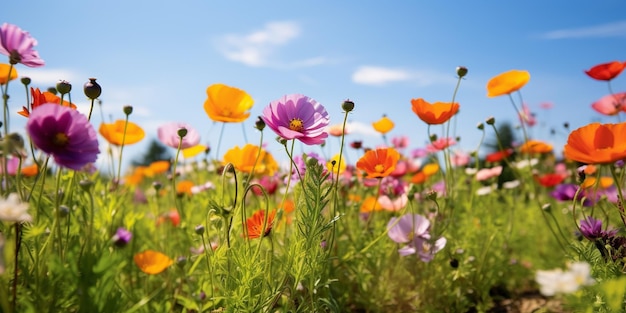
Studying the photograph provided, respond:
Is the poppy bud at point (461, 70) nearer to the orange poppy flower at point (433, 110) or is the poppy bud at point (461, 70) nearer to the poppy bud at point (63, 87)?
the orange poppy flower at point (433, 110)

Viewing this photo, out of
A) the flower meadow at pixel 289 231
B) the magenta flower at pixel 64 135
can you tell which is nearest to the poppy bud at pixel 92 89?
the flower meadow at pixel 289 231

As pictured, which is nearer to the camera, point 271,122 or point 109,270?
point 109,270

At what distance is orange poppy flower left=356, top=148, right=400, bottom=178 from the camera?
149 cm

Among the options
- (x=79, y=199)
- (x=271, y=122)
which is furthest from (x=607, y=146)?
(x=79, y=199)

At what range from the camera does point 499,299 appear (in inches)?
92.6

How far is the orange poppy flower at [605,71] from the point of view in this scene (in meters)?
1.82

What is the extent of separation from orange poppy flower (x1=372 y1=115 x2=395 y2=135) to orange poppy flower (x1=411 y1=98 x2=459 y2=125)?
712 millimetres

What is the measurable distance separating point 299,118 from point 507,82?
2.93 feet

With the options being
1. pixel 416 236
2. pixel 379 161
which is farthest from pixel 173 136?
pixel 416 236

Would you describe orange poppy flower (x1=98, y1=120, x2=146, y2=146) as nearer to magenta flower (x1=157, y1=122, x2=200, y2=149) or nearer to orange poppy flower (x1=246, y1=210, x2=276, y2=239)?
magenta flower (x1=157, y1=122, x2=200, y2=149)

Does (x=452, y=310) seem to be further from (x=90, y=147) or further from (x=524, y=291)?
(x=90, y=147)

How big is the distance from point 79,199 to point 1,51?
79 centimetres

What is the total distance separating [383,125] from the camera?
2.37m

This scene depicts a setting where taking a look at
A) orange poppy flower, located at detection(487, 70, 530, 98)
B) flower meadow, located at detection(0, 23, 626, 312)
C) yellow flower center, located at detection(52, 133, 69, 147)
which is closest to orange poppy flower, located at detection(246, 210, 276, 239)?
flower meadow, located at detection(0, 23, 626, 312)
